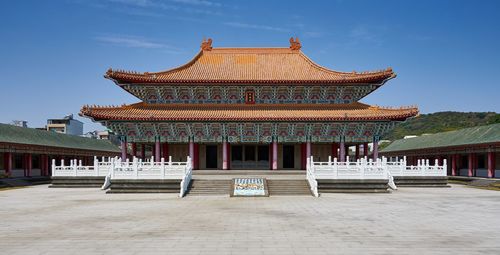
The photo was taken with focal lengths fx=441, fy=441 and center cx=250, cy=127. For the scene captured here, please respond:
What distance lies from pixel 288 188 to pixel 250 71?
49.7 feet

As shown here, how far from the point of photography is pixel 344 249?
1161 cm

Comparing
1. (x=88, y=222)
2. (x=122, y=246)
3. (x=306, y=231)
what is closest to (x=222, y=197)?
(x=88, y=222)

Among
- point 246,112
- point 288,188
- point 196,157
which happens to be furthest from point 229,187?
point 196,157

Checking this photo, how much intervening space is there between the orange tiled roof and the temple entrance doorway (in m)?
4.12

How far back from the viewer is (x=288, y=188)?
93.5 ft

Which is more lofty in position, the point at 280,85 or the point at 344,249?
the point at 280,85

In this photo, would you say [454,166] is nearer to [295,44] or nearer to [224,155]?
[295,44]

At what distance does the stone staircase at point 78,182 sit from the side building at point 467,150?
34304mm

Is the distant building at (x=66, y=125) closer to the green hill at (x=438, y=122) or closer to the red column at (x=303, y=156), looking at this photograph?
the red column at (x=303, y=156)

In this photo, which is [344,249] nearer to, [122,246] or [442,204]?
[122,246]

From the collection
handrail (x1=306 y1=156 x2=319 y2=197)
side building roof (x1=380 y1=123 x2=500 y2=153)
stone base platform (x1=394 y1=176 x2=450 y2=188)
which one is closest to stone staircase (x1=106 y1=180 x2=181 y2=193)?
handrail (x1=306 y1=156 x2=319 y2=197)

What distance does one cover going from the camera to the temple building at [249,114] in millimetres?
36406

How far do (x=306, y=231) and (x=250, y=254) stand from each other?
368 centimetres

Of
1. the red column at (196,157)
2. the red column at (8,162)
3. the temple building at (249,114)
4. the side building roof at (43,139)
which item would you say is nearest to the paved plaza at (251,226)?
the temple building at (249,114)
